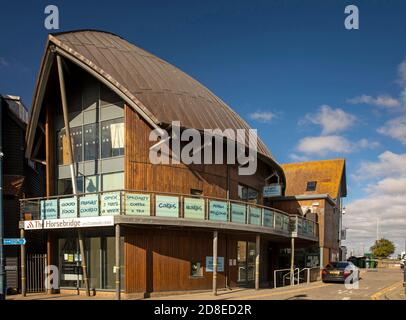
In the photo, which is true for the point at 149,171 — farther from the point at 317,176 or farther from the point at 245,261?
the point at 317,176

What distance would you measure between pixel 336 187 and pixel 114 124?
83.2 feet

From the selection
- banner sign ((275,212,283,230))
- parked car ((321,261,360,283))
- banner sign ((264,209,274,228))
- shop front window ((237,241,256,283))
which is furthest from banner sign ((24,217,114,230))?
parked car ((321,261,360,283))

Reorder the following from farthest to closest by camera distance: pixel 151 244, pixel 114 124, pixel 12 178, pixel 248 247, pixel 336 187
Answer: pixel 336 187 → pixel 248 247 → pixel 12 178 → pixel 114 124 → pixel 151 244

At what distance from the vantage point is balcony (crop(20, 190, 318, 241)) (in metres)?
17.2

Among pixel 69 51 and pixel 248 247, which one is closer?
pixel 69 51

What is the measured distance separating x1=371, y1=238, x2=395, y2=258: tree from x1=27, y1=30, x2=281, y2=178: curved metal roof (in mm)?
69311

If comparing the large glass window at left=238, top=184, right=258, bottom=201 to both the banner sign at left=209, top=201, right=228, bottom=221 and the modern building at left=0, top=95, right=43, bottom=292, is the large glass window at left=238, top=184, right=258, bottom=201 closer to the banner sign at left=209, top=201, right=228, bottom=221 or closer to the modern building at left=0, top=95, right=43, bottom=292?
the banner sign at left=209, top=201, right=228, bottom=221

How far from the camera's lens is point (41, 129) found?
23000mm

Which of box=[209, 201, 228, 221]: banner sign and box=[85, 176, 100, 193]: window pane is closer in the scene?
box=[209, 201, 228, 221]: banner sign

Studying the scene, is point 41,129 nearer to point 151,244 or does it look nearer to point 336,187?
point 151,244

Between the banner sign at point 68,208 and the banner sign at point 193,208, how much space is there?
4.77 m

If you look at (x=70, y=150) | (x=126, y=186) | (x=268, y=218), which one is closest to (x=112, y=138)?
(x=70, y=150)
